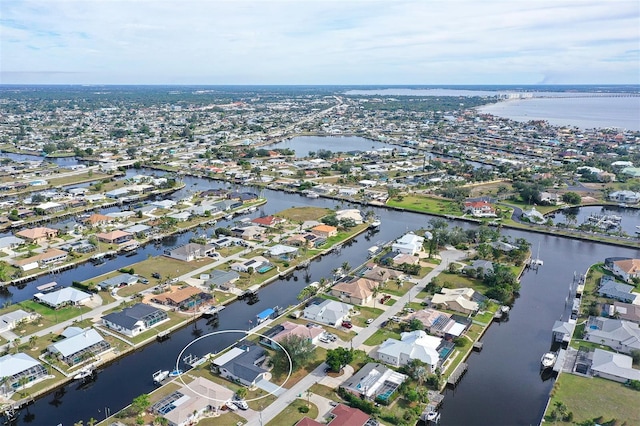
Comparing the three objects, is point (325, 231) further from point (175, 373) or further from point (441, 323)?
point (175, 373)

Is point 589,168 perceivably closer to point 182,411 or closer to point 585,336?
point 585,336

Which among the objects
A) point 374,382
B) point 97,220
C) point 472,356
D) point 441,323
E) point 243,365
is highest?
point 97,220

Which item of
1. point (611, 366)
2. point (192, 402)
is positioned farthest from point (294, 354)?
point (611, 366)

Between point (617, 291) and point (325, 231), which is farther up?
point (325, 231)

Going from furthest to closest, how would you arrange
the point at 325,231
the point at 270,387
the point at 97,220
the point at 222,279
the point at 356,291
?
the point at 97,220, the point at 325,231, the point at 222,279, the point at 356,291, the point at 270,387

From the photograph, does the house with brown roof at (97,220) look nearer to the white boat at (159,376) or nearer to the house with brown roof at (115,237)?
the house with brown roof at (115,237)

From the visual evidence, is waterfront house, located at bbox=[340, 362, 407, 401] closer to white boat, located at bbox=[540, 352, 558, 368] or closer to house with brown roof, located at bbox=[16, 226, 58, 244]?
white boat, located at bbox=[540, 352, 558, 368]

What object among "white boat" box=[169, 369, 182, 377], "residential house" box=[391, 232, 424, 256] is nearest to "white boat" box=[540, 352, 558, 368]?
"residential house" box=[391, 232, 424, 256]
